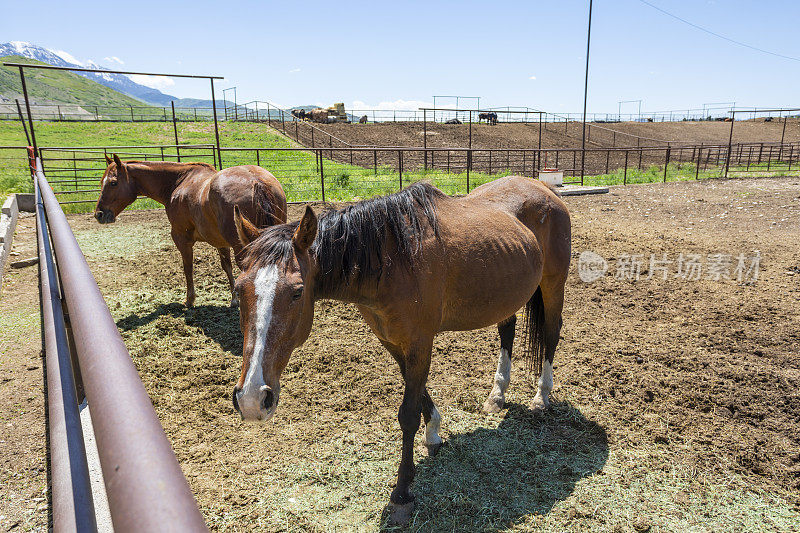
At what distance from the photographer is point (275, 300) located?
78.9 inches

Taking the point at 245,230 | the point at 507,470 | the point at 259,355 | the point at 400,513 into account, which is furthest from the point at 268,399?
the point at 507,470

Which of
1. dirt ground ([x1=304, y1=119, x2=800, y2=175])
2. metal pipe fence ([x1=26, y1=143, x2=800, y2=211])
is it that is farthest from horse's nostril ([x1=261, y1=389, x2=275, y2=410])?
dirt ground ([x1=304, y1=119, x2=800, y2=175])

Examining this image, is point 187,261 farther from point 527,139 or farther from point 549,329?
point 527,139

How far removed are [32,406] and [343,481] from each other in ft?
8.16

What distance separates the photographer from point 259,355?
192 cm

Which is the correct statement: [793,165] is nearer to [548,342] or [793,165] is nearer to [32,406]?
[548,342]

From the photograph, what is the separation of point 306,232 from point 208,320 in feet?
13.4

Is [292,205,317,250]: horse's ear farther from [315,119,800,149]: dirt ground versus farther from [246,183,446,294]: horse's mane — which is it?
[315,119,800,149]: dirt ground

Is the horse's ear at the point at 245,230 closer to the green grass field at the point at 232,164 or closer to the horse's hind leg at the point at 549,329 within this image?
the horse's hind leg at the point at 549,329

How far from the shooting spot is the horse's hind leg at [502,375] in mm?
3857

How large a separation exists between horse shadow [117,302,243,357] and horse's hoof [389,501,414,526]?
2587 millimetres

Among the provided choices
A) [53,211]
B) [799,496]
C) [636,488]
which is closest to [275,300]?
[53,211]

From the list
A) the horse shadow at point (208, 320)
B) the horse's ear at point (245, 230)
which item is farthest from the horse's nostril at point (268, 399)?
the horse shadow at point (208, 320)

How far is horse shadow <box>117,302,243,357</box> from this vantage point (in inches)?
201
